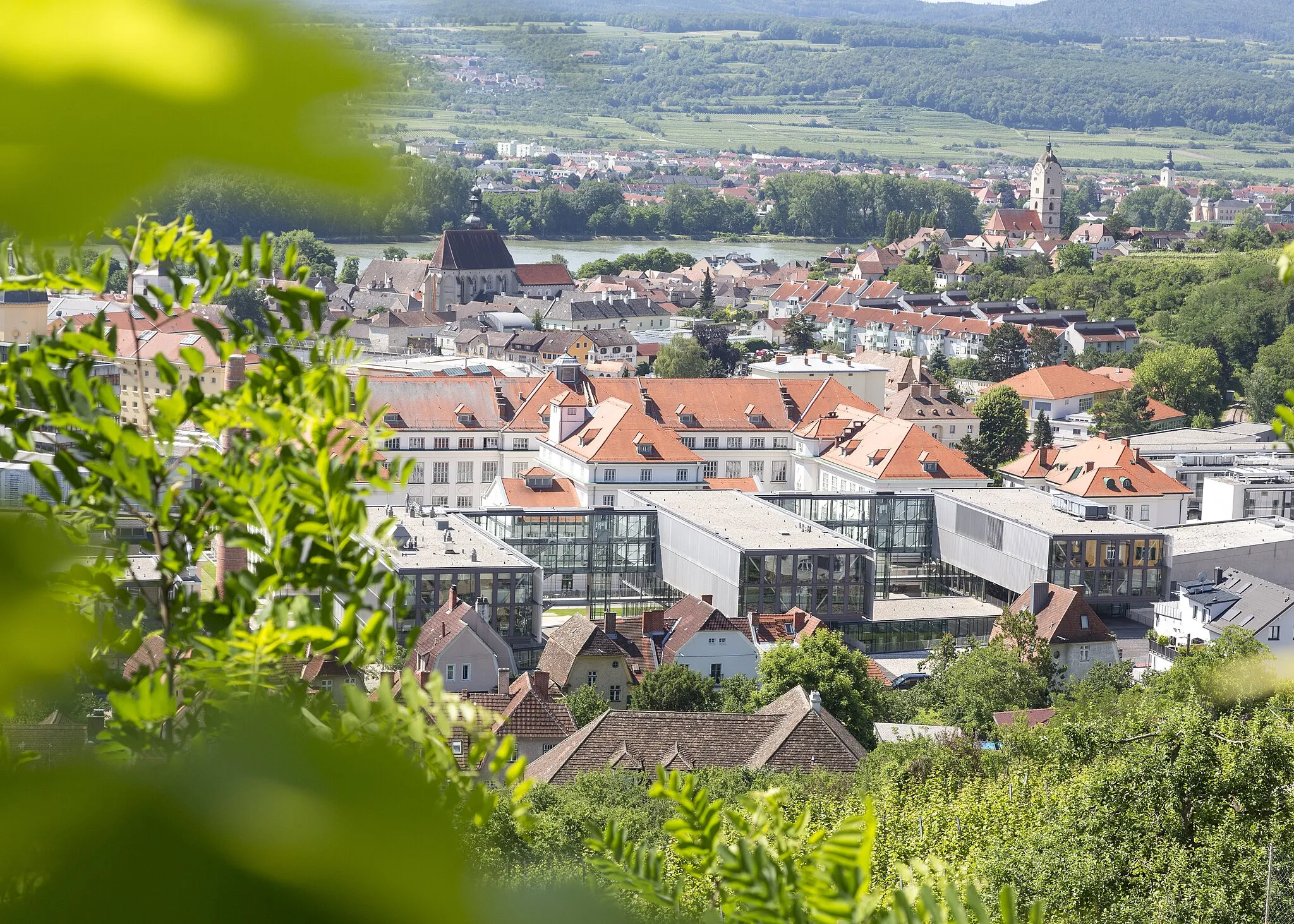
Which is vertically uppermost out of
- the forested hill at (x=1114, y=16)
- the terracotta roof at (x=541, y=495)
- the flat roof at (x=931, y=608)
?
the forested hill at (x=1114, y=16)

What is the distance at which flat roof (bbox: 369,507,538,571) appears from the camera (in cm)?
1341

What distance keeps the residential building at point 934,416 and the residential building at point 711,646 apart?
10.2m

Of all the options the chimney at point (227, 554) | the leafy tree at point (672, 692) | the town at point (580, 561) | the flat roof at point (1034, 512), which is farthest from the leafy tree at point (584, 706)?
the chimney at point (227, 554)

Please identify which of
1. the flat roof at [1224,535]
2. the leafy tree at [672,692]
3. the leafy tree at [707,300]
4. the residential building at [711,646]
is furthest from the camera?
the leafy tree at [707,300]

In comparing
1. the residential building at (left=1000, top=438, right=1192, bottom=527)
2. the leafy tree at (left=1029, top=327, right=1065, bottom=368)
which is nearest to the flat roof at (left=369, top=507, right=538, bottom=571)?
the residential building at (left=1000, top=438, right=1192, bottom=527)

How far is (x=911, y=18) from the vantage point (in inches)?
5359

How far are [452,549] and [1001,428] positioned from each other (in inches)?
459

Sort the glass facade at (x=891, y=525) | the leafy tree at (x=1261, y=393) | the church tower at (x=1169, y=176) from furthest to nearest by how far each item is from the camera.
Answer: the church tower at (x=1169, y=176), the leafy tree at (x=1261, y=393), the glass facade at (x=891, y=525)

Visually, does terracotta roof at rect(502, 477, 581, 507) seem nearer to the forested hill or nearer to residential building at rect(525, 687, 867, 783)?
residential building at rect(525, 687, 867, 783)

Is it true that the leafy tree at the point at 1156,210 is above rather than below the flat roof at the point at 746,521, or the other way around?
above

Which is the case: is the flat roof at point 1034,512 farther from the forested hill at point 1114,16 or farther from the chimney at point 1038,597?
the forested hill at point 1114,16

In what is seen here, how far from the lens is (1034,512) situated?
1697 cm

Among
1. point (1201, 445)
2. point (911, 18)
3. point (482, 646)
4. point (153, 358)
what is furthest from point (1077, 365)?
point (911, 18)

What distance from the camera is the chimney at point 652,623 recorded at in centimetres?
1328
